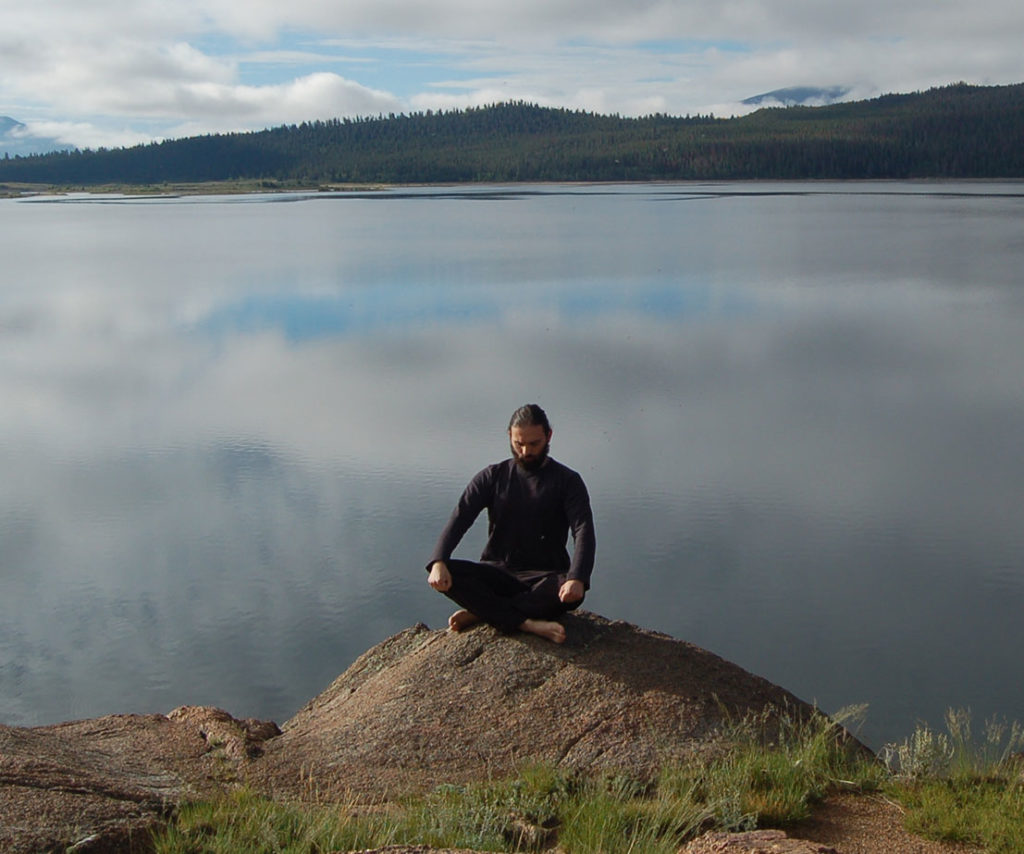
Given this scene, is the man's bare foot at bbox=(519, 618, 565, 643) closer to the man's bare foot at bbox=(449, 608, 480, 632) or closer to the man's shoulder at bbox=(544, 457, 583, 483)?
the man's bare foot at bbox=(449, 608, 480, 632)

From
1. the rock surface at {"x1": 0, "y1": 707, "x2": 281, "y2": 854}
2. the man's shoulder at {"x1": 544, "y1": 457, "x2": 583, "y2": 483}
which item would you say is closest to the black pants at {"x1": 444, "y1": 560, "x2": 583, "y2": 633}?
the man's shoulder at {"x1": 544, "y1": 457, "x2": 583, "y2": 483}

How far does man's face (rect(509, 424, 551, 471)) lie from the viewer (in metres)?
4.46

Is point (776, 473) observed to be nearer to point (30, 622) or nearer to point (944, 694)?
point (944, 694)

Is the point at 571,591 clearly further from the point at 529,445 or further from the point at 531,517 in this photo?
the point at 529,445

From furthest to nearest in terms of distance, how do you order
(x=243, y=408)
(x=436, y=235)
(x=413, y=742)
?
(x=436, y=235), (x=243, y=408), (x=413, y=742)

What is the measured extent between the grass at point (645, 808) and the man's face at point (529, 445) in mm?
1202

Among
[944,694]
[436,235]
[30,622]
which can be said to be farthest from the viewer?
[436,235]

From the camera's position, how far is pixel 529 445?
4.49 metres

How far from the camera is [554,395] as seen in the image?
459 inches

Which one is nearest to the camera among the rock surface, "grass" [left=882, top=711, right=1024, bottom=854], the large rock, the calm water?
the rock surface

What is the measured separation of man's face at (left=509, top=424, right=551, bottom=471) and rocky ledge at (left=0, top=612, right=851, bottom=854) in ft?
2.40

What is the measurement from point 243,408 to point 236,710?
6.23 metres

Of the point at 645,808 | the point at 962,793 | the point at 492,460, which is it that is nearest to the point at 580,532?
the point at 645,808

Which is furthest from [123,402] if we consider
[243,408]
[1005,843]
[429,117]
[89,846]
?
[429,117]
